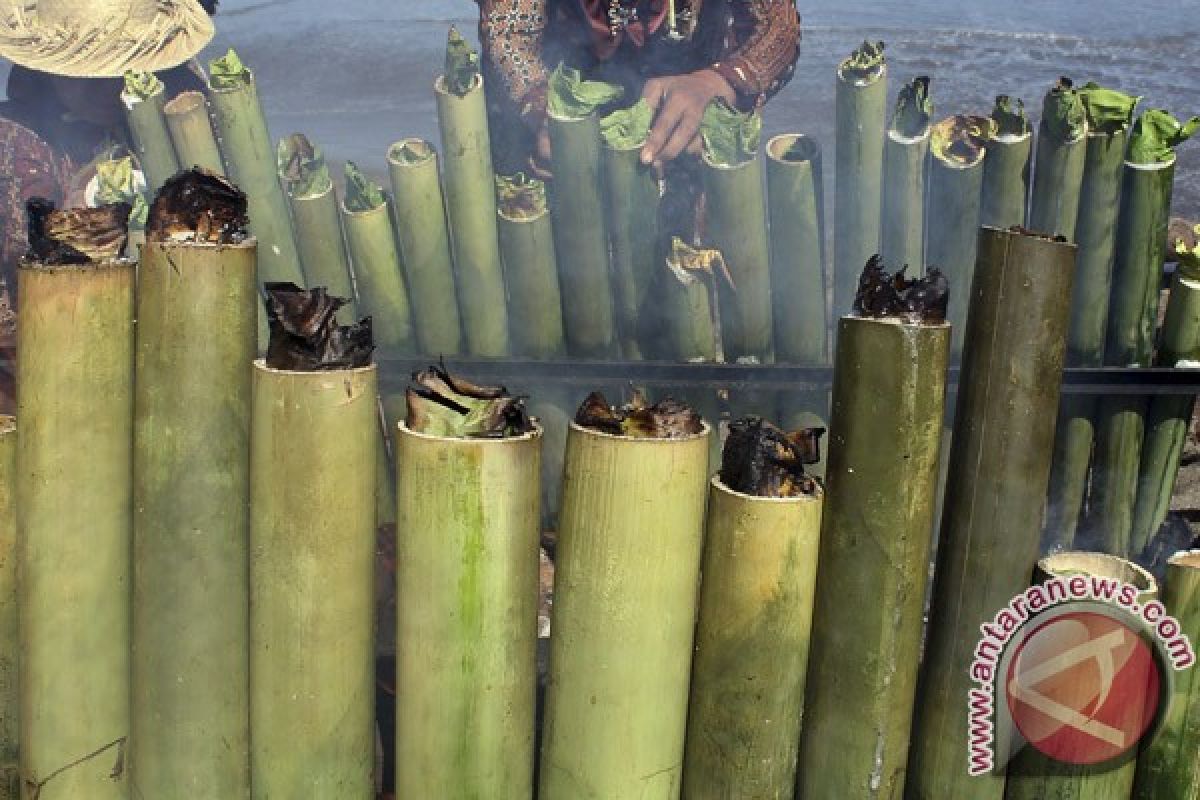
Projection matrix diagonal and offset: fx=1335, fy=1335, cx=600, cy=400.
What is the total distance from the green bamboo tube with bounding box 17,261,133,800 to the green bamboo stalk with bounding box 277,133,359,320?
0.58 metres

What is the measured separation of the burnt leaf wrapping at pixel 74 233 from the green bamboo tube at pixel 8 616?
1.05ft

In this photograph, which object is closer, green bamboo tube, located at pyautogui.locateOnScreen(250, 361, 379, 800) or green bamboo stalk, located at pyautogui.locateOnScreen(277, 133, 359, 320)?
green bamboo tube, located at pyautogui.locateOnScreen(250, 361, 379, 800)

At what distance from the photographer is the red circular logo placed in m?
2.00

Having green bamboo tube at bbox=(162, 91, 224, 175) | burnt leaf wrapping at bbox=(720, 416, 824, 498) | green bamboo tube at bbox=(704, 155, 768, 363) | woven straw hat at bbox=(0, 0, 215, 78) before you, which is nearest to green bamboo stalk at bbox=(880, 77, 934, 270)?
green bamboo tube at bbox=(704, 155, 768, 363)

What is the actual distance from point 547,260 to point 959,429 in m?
0.85

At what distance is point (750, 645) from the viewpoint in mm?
1956

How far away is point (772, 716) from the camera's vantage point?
1992 millimetres

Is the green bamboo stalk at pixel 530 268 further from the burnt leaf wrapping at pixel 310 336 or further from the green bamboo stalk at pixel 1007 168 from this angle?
the green bamboo stalk at pixel 1007 168

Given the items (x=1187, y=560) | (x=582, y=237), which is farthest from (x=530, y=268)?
(x=1187, y=560)

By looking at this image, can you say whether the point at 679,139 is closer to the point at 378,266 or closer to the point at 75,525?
the point at 378,266

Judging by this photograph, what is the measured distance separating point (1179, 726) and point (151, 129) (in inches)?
85.5

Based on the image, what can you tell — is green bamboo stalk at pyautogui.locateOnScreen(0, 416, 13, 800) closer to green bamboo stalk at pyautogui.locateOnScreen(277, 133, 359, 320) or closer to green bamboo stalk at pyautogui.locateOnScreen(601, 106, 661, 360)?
green bamboo stalk at pyautogui.locateOnScreen(277, 133, 359, 320)

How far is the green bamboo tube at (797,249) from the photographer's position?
2.43m

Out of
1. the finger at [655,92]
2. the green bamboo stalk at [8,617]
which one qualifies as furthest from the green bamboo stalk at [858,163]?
the green bamboo stalk at [8,617]
